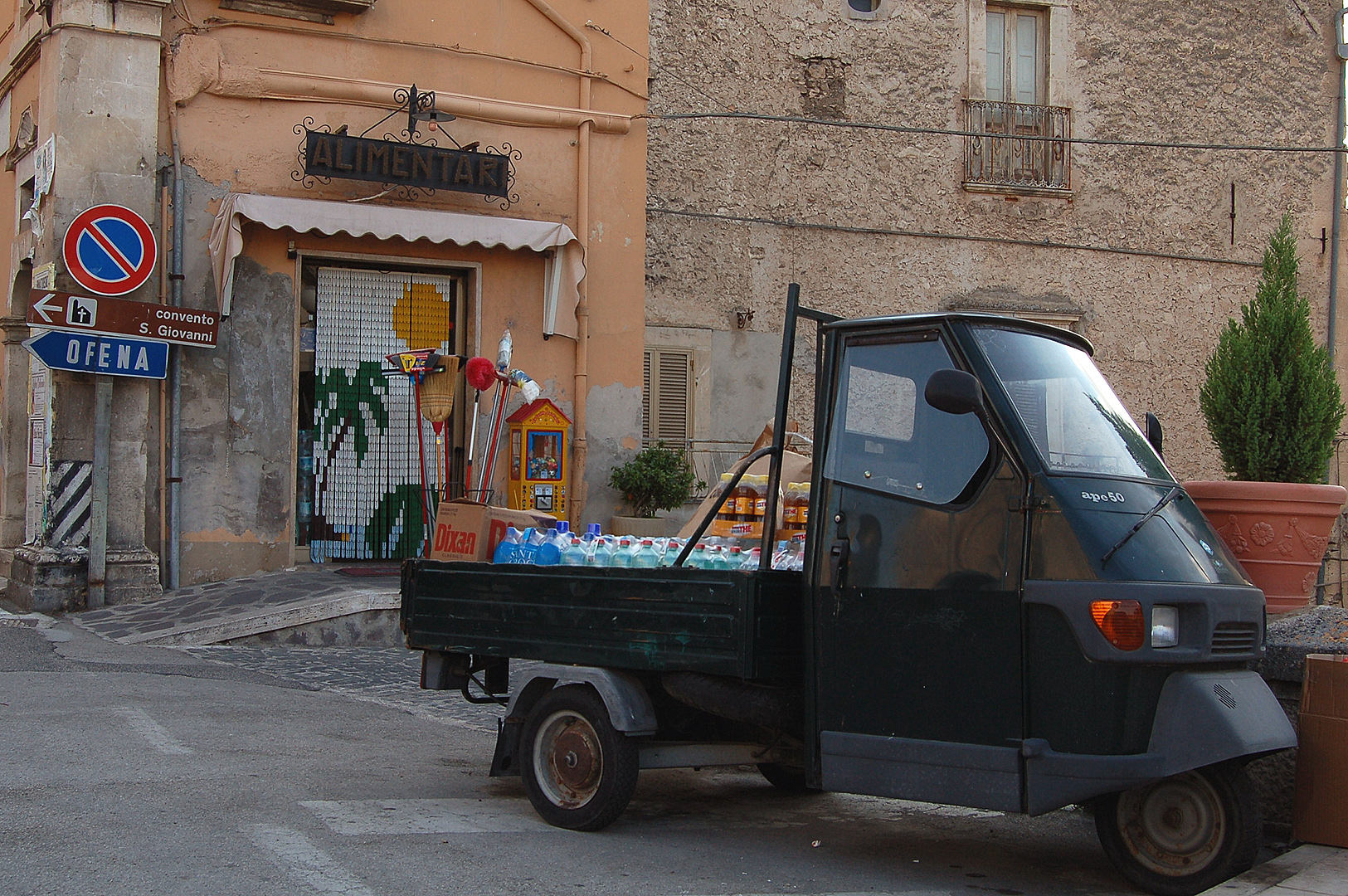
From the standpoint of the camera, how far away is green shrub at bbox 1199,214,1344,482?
7.61 meters

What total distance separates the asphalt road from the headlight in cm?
104

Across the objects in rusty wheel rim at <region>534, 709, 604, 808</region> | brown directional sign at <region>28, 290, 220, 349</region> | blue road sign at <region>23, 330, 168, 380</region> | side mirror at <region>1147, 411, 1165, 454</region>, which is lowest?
rusty wheel rim at <region>534, 709, 604, 808</region>

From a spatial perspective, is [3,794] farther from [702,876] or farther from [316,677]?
[316,677]

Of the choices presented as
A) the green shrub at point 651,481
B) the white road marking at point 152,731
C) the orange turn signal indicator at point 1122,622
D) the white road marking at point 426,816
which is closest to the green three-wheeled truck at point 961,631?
the orange turn signal indicator at point 1122,622

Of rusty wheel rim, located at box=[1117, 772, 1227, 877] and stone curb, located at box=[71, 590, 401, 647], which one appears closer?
rusty wheel rim, located at box=[1117, 772, 1227, 877]

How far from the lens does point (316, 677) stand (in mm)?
8883

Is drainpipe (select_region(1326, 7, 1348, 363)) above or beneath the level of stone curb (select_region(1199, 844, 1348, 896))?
above

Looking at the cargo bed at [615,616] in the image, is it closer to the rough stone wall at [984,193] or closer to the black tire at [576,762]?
the black tire at [576,762]

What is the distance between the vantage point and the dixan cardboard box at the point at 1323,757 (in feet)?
15.2

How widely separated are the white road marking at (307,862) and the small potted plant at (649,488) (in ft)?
26.4

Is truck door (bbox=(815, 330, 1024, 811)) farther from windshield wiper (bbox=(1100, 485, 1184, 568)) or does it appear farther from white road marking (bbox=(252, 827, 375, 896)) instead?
white road marking (bbox=(252, 827, 375, 896))

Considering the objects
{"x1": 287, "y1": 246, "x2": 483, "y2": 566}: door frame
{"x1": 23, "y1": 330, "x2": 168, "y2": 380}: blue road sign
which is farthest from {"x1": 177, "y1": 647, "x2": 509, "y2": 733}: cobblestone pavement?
{"x1": 23, "y1": 330, "x2": 168, "y2": 380}: blue road sign

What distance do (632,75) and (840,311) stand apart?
400 cm

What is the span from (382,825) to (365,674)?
168 inches
